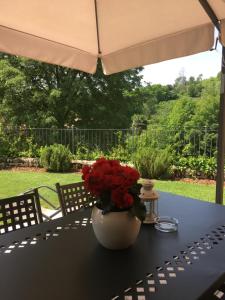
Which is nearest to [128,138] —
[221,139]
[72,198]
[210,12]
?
[221,139]

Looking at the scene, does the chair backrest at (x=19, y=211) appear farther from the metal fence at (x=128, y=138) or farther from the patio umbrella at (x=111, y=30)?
the metal fence at (x=128, y=138)

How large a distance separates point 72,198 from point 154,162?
4.25 meters

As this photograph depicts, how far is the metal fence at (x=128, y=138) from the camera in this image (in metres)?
6.70

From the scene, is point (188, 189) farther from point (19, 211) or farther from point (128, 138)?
point (19, 211)

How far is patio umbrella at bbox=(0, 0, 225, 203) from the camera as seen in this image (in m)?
2.08

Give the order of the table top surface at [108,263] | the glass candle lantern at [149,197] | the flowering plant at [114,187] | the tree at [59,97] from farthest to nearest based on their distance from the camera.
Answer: the tree at [59,97] → the glass candle lantern at [149,197] → the flowering plant at [114,187] → the table top surface at [108,263]

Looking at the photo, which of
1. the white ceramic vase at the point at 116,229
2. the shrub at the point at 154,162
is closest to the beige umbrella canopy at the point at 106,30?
the white ceramic vase at the point at 116,229

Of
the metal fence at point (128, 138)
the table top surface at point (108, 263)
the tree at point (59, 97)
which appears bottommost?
the table top surface at point (108, 263)

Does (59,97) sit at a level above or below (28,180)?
above

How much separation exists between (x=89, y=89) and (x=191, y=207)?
10580 mm

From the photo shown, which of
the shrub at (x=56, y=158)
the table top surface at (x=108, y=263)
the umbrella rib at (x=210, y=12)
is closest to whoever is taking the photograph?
the table top surface at (x=108, y=263)

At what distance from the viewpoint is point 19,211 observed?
1770 millimetres

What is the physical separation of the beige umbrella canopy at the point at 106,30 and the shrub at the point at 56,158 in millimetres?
4708

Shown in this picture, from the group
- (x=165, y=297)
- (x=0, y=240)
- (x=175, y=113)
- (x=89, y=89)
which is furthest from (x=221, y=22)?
(x=89, y=89)
